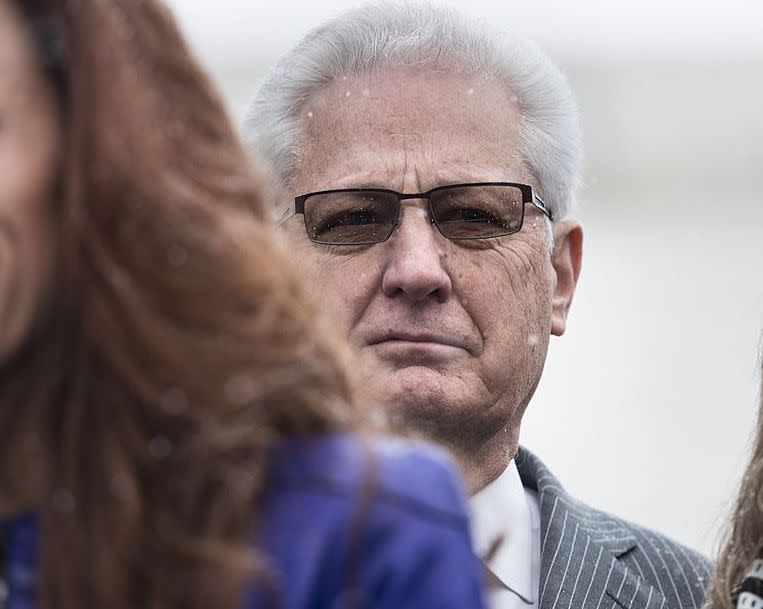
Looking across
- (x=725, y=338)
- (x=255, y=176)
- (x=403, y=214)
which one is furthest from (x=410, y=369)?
(x=725, y=338)

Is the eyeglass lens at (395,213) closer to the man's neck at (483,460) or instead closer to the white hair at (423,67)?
the white hair at (423,67)

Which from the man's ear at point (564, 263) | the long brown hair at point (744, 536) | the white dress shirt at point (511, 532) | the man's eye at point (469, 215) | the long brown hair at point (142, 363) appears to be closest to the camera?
the long brown hair at point (142, 363)

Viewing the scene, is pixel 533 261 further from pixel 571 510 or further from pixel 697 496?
pixel 697 496

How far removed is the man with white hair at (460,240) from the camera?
3.12 meters

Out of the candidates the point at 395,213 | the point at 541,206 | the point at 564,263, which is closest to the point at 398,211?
the point at 395,213

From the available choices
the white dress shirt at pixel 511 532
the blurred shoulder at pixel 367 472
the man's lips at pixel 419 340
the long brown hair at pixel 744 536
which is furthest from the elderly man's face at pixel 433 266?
the blurred shoulder at pixel 367 472

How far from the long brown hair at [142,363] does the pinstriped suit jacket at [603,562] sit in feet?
5.49

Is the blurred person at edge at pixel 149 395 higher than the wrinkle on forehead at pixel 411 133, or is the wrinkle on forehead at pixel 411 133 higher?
the wrinkle on forehead at pixel 411 133

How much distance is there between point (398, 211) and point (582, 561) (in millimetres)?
809

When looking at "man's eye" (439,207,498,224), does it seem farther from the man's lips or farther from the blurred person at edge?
the blurred person at edge

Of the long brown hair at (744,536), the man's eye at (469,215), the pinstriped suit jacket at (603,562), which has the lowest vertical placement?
the pinstriped suit jacket at (603,562)

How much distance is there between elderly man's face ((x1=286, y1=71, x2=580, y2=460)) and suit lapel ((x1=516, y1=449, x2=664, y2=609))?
185 mm

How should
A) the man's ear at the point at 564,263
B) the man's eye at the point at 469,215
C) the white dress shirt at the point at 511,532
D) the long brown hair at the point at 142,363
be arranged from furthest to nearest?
the man's ear at the point at 564,263
the man's eye at the point at 469,215
the white dress shirt at the point at 511,532
the long brown hair at the point at 142,363

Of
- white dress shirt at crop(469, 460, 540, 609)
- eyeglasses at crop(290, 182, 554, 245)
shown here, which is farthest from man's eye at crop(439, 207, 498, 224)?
white dress shirt at crop(469, 460, 540, 609)
